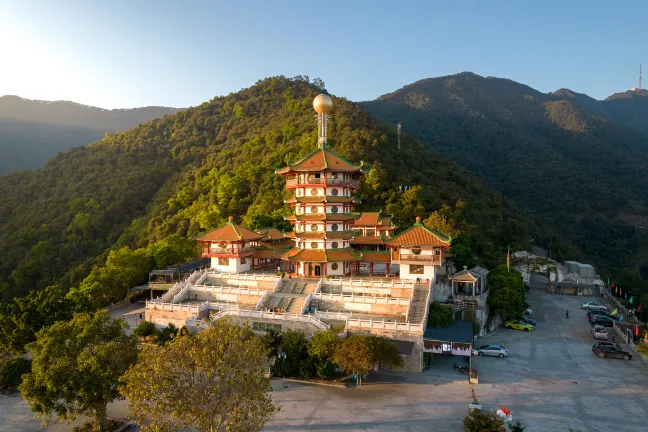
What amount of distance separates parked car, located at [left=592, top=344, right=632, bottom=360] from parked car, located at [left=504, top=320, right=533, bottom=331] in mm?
6137

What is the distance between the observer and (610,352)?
28.3m

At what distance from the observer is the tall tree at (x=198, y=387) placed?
1464 centimetres

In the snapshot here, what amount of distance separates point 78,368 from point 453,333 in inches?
782

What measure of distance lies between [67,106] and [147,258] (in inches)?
6901

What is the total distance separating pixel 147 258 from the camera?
44938 mm

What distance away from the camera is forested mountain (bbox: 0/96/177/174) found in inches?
5207

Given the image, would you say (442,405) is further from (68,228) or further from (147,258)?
(68,228)

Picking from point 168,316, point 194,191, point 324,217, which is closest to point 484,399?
point 324,217

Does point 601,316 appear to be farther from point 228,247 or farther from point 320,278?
point 228,247

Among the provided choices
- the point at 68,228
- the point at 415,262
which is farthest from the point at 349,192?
the point at 68,228

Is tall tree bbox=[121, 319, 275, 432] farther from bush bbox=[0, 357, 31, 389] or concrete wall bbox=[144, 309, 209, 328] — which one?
concrete wall bbox=[144, 309, 209, 328]

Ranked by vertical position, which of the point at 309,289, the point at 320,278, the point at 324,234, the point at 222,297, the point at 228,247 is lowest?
the point at 222,297

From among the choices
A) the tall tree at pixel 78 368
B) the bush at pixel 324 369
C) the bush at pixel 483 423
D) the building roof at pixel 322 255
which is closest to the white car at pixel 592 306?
the building roof at pixel 322 255

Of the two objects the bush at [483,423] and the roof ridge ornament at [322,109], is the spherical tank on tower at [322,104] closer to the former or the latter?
the roof ridge ornament at [322,109]
